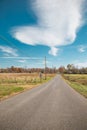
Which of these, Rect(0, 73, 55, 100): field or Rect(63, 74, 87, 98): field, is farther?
Rect(63, 74, 87, 98): field

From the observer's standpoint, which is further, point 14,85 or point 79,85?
point 79,85

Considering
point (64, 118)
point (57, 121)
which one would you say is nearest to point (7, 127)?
point (57, 121)

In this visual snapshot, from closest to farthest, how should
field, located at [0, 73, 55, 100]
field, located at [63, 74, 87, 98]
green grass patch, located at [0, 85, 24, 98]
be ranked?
green grass patch, located at [0, 85, 24, 98] < field, located at [0, 73, 55, 100] < field, located at [63, 74, 87, 98]

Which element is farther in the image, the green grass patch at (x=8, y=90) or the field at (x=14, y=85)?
the field at (x=14, y=85)

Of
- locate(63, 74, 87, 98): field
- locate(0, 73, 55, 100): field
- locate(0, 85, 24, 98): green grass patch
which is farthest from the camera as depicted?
locate(63, 74, 87, 98): field

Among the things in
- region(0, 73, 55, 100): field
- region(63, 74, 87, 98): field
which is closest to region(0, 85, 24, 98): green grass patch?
region(0, 73, 55, 100): field

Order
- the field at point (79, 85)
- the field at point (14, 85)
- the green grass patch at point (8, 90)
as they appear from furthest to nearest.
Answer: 1. the field at point (79, 85)
2. the field at point (14, 85)
3. the green grass patch at point (8, 90)

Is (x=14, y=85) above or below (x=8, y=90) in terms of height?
above

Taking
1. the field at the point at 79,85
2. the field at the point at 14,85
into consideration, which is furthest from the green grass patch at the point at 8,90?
the field at the point at 79,85

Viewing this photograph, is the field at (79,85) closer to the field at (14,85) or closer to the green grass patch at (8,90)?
the field at (14,85)

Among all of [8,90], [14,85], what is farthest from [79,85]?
[8,90]

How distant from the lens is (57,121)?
24.0 feet

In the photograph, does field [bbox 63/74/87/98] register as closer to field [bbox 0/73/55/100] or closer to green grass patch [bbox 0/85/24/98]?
field [bbox 0/73/55/100]

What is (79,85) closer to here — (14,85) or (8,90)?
(14,85)
